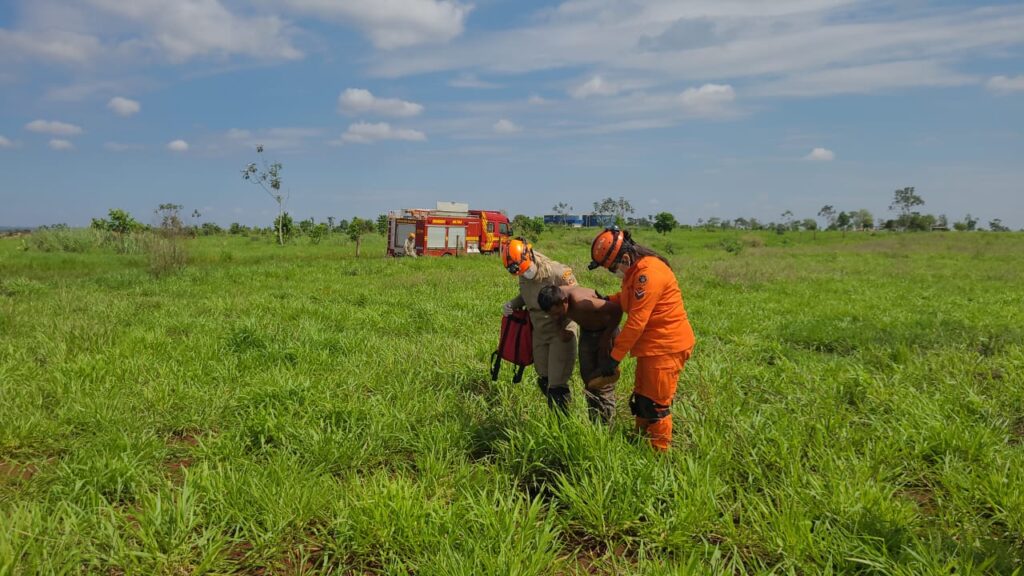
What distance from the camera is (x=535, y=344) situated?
4148 millimetres

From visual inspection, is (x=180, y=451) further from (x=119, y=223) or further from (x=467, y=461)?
(x=119, y=223)

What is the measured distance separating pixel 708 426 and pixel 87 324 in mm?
7623

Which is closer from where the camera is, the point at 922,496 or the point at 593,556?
the point at 593,556

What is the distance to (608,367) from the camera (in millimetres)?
3568

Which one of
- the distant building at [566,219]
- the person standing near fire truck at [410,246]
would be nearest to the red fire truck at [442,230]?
the person standing near fire truck at [410,246]

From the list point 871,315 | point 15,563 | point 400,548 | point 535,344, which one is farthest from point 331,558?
point 871,315

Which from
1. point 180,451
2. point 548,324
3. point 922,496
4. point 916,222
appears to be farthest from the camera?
point 916,222

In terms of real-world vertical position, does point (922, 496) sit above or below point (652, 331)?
below

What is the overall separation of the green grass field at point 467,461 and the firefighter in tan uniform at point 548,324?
30cm

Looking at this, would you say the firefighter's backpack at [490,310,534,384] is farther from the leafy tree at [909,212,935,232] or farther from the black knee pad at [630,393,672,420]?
the leafy tree at [909,212,935,232]

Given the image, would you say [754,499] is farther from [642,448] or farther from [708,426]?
[708,426]

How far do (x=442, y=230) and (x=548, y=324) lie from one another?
71.6 ft

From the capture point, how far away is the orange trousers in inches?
136

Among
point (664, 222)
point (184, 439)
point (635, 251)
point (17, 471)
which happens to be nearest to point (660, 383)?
point (635, 251)
